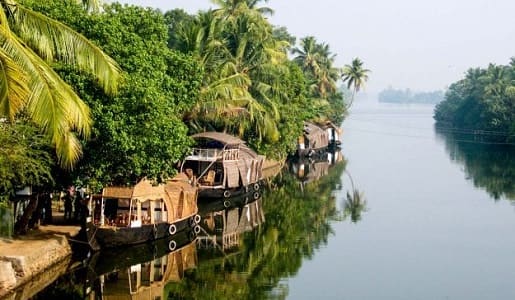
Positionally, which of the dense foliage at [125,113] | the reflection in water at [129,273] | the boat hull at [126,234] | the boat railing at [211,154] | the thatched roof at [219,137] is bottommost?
the reflection in water at [129,273]

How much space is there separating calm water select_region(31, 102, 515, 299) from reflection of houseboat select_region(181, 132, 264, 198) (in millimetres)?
905

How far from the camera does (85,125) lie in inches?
361

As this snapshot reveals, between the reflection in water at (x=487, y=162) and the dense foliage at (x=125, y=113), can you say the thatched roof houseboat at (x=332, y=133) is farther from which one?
the dense foliage at (x=125, y=113)

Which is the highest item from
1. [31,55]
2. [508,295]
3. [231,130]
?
[31,55]

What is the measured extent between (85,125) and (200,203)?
16.7 m

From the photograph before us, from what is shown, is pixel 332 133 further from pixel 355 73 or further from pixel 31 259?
pixel 31 259

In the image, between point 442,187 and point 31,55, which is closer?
point 31,55

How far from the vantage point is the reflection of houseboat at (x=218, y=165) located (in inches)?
1022

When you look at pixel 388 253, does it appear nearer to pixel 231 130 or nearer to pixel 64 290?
pixel 64 290

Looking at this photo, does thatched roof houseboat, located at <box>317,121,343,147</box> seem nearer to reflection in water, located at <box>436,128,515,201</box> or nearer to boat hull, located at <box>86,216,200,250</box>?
reflection in water, located at <box>436,128,515,201</box>

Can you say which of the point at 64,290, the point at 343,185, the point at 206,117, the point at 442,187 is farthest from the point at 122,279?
the point at 442,187

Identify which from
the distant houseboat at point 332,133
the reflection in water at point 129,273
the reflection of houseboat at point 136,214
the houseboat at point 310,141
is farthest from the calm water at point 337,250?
the distant houseboat at point 332,133

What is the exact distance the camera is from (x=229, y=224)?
22344 millimetres

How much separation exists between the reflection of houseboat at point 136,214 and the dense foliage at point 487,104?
145ft
